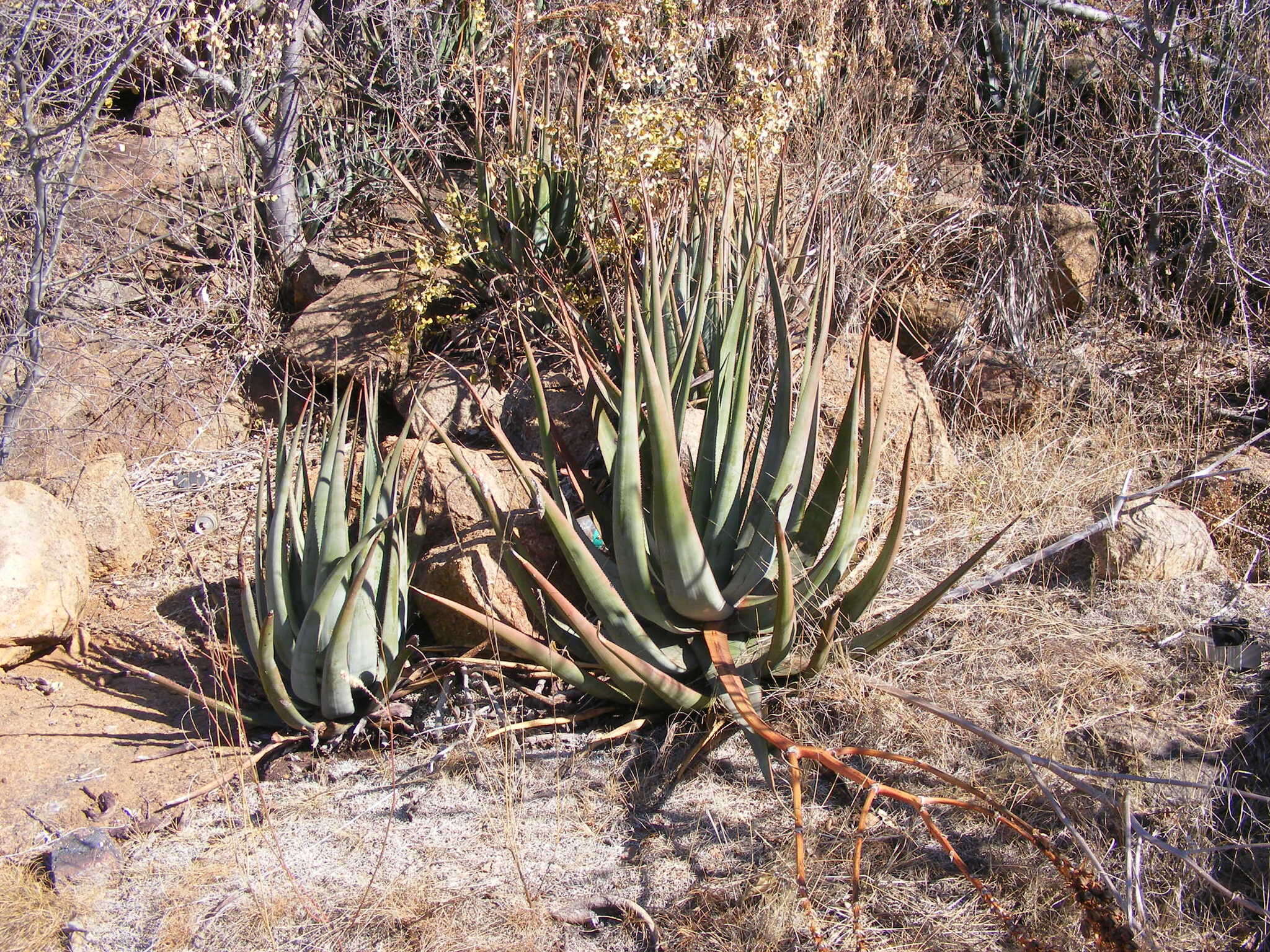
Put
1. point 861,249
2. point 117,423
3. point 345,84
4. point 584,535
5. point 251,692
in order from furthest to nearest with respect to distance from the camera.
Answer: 1. point 345,84
2. point 117,423
3. point 861,249
4. point 251,692
5. point 584,535

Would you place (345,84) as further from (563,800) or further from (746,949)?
(746,949)

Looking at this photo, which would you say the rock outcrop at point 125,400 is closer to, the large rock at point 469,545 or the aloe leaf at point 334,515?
the large rock at point 469,545

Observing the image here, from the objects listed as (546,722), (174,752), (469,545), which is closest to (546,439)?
(469,545)

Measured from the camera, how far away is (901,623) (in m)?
2.95

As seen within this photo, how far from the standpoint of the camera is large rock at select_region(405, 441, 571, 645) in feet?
11.3

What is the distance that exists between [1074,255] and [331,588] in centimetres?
437

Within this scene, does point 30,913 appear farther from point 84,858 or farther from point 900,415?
point 900,415

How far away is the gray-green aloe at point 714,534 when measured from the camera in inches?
109

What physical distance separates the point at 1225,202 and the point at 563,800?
4673mm

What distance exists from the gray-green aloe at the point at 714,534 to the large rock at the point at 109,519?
2.44 meters

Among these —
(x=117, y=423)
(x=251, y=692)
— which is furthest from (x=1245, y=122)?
(x=117, y=423)

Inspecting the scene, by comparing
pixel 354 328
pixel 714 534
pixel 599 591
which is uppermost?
pixel 354 328

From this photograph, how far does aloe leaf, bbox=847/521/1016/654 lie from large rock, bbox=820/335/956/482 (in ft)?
4.52

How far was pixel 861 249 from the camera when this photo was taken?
5211 mm
